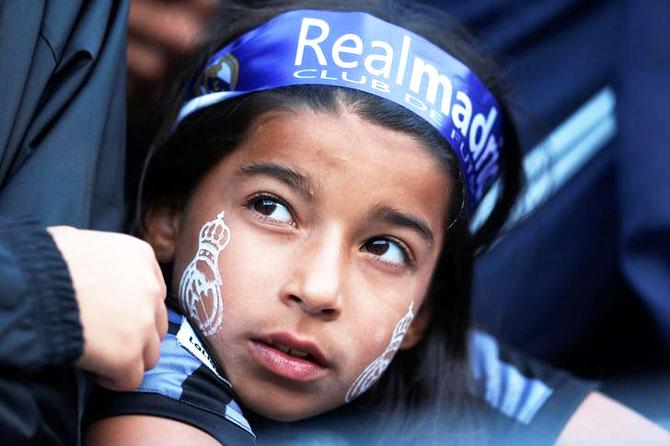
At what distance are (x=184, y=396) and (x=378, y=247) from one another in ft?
1.07

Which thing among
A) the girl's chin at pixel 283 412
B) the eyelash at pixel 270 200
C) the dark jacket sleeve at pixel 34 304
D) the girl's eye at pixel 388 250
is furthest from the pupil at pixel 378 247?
the dark jacket sleeve at pixel 34 304

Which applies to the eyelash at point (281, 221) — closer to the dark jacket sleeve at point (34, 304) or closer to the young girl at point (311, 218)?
the young girl at point (311, 218)

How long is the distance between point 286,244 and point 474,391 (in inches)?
20.3

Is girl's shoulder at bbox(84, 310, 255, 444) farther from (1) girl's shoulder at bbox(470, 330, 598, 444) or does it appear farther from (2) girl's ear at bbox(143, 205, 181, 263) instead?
(1) girl's shoulder at bbox(470, 330, 598, 444)

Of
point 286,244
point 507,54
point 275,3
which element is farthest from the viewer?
point 507,54

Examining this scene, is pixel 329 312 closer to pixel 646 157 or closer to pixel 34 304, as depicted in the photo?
pixel 34 304

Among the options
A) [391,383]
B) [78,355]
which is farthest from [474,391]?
[78,355]

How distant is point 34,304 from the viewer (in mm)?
989

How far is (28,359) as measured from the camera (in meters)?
0.99

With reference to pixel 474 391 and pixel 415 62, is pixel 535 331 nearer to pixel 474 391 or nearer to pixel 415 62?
pixel 474 391

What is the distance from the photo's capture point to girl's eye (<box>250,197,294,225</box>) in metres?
1.40

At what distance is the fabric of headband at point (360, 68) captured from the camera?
57.7 inches

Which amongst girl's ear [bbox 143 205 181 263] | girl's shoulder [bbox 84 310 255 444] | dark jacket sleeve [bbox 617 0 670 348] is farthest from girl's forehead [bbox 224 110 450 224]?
dark jacket sleeve [bbox 617 0 670 348]

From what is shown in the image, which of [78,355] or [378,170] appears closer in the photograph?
[78,355]
